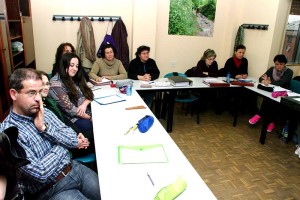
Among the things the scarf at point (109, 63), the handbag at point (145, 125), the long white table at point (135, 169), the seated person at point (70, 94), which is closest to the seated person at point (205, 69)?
the scarf at point (109, 63)

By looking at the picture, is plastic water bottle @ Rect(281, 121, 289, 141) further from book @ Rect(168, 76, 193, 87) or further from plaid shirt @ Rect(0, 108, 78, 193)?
plaid shirt @ Rect(0, 108, 78, 193)

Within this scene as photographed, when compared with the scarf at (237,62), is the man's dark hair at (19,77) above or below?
above

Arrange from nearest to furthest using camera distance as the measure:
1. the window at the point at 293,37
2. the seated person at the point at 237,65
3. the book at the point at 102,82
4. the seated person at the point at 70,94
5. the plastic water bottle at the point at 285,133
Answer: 1. the seated person at the point at 70,94
2. the book at the point at 102,82
3. the plastic water bottle at the point at 285,133
4. the window at the point at 293,37
5. the seated person at the point at 237,65

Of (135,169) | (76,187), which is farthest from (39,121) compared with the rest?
(135,169)

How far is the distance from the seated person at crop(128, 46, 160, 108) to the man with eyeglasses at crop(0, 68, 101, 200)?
227 cm

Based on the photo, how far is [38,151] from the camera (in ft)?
4.72

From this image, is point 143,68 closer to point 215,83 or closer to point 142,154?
point 215,83

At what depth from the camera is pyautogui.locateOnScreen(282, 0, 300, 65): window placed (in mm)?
4293

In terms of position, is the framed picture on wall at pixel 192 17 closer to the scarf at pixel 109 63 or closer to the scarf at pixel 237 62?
the scarf at pixel 237 62

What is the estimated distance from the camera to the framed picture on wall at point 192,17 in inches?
183

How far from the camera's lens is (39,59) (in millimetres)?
4348

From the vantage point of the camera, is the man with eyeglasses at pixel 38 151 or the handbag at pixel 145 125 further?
the handbag at pixel 145 125

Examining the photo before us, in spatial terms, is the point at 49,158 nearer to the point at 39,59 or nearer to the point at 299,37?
the point at 39,59

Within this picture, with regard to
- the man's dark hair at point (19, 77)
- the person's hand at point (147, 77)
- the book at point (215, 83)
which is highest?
the man's dark hair at point (19, 77)
